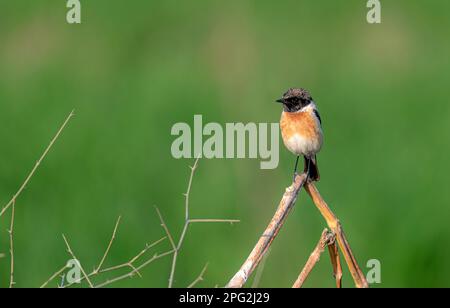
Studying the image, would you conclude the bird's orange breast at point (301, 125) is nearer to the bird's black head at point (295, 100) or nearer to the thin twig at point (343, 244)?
the bird's black head at point (295, 100)

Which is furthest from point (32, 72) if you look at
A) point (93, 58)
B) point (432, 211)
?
point (432, 211)

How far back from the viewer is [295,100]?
5.12m

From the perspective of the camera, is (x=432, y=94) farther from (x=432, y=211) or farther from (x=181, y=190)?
(x=181, y=190)

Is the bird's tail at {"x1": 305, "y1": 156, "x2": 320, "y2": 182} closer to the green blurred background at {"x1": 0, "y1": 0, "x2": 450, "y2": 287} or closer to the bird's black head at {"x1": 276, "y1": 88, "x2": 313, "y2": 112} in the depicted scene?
the bird's black head at {"x1": 276, "y1": 88, "x2": 313, "y2": 112}

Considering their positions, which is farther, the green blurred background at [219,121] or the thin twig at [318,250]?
the green blurred background at [219,121]

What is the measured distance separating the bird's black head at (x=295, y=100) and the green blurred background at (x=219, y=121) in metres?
1.90

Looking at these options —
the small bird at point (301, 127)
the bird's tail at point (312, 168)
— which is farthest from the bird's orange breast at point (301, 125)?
the bird's tail at point (312, 168)

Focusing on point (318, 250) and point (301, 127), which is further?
point (301, 127)

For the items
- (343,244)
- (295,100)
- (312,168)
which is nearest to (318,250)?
(343,244)

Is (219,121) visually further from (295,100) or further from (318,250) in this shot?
(318,250)

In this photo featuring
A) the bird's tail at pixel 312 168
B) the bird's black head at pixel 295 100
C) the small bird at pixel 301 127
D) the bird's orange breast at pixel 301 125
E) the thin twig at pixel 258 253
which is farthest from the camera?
the bird's orange breast at pixel 301 125

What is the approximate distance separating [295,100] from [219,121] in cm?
259

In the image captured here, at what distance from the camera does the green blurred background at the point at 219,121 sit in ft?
22.7

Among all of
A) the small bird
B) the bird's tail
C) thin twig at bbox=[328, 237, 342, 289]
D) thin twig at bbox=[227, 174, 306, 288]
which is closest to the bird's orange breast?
the small bird
